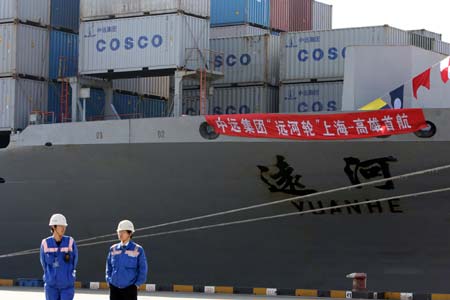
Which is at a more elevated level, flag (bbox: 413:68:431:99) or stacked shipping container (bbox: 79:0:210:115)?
stacked shipping container (bbox: 79:0:210:115)

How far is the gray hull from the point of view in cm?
Answer: 1714

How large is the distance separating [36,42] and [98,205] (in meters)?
5.48

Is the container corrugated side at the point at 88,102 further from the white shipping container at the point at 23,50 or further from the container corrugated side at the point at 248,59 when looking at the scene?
the container corrugated side at the point at 248,59

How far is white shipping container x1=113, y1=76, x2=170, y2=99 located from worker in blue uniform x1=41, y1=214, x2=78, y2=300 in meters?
14.0

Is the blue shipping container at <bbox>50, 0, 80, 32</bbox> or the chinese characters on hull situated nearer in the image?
the chinese characters on hull

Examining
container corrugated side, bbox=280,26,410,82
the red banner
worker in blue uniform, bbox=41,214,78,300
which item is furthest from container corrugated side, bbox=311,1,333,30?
worker in blue uniform, bbox=41,214,78,300

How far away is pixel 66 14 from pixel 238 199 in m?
8.46

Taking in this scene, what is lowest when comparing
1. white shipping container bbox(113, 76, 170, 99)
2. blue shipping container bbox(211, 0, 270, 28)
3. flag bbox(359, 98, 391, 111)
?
flag bbox(359, 98, 391, 111)

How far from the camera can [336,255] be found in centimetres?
1770

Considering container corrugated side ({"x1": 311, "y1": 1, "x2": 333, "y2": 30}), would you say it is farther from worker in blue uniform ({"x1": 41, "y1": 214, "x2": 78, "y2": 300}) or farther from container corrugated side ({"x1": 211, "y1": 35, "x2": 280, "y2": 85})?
worker in blue uniform ({"x1": 41, "y1": 214, "x2": 78, "y2": 300})

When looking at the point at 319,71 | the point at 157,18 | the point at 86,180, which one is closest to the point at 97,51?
the point at 157,18

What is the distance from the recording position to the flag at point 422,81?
17.0 metres

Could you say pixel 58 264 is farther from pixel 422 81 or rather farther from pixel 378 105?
pixel 422 81

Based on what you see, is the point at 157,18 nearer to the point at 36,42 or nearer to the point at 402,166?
the point at 36,42
